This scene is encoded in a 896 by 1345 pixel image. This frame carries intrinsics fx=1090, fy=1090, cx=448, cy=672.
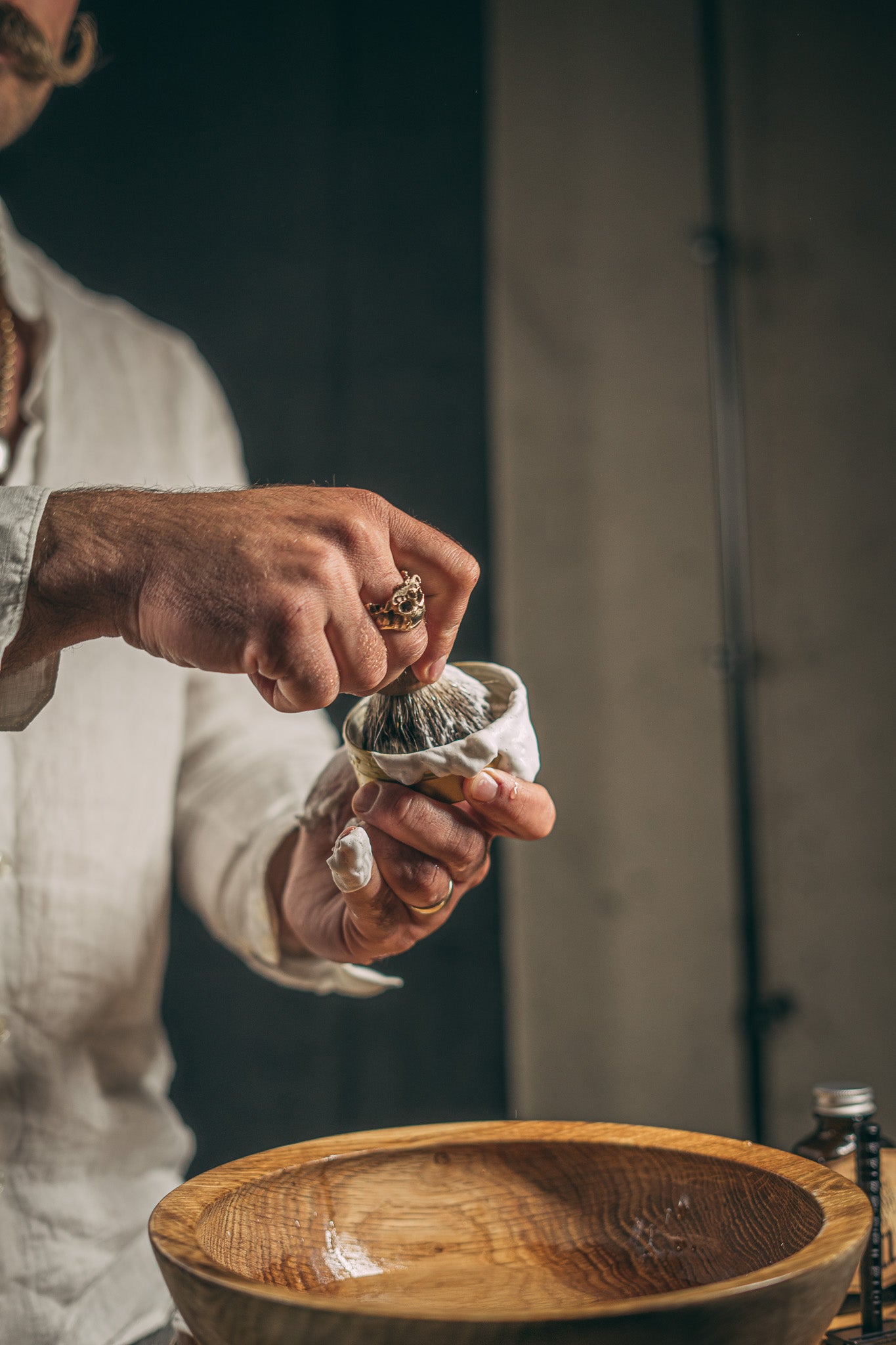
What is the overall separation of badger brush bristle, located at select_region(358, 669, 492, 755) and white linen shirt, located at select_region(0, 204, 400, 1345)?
0.92 ft

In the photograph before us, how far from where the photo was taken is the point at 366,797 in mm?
690

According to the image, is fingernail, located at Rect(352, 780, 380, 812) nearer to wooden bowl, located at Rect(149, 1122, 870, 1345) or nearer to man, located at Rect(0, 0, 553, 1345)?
man, located at Rect(0, 0, 553, 1345)

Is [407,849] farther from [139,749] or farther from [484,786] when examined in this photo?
[139,749]

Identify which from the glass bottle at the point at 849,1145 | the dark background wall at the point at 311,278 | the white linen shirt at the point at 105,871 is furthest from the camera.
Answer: the dark background wall at the point at 311,278

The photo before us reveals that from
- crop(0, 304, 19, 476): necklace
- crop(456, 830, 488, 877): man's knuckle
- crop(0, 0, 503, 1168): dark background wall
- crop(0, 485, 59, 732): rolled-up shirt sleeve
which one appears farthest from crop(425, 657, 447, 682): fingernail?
crop(0, 0, 503, 1168): dark background wall

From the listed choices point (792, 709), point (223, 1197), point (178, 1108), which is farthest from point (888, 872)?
point (223, 1197)

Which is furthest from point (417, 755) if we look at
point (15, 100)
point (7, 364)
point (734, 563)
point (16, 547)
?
point (734, 563)

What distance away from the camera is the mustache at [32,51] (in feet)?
3.23

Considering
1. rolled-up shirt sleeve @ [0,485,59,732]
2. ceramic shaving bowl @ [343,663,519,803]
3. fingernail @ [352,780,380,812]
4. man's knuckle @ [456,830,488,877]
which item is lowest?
man's knuckle @ [456,830,488,877]

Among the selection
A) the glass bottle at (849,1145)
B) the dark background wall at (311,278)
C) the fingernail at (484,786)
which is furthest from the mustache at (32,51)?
the glass bottle at (849,1145)

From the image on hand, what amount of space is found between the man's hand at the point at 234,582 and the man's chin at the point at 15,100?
1.99ft

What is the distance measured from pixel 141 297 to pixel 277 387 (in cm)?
22

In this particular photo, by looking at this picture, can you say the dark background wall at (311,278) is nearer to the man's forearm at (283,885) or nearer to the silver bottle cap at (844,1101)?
the man's forearm at (283,885)

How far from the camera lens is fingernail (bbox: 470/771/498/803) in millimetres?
654
